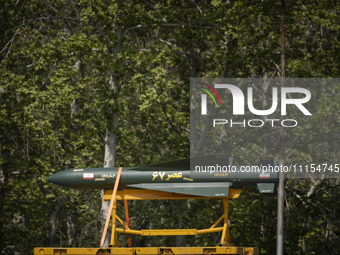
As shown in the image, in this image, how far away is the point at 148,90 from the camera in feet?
84.7

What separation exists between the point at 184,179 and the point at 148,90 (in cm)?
808

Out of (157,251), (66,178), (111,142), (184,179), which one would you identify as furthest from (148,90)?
(157,251)

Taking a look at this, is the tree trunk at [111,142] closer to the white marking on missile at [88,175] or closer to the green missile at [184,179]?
the white marking on missile at [88,175]

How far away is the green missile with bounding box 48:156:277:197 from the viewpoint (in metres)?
18.2

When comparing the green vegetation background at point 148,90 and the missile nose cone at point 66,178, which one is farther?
the green vegetation background at point 148,90

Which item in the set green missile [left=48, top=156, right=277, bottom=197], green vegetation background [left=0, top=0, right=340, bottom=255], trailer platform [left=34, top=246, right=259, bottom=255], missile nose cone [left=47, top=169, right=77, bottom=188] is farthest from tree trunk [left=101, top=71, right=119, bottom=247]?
trailer platform [left=34, top=246, right=259, bottom=255]

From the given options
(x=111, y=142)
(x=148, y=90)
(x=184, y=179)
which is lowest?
(x=184, y=179)

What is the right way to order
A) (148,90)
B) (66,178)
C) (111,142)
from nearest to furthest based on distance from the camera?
(66,178)
(148,90)
(111,142)

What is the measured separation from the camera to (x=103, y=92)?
26.2 meters

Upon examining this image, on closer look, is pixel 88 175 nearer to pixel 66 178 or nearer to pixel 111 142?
pixel 66 178

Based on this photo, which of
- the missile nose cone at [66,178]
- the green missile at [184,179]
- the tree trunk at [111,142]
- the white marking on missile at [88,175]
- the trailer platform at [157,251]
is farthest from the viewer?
the tree trunk at [111,142]

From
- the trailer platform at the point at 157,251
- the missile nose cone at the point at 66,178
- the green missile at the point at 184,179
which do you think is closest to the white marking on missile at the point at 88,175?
the green missile at the point at 184,179

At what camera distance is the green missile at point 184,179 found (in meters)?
18.2

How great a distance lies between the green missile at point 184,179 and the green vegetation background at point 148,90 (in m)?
7.03
